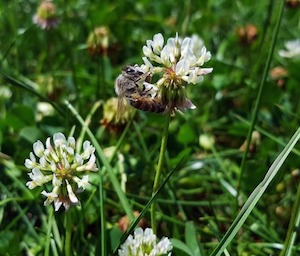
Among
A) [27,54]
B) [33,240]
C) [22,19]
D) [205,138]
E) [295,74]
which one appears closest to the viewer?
[33,240]

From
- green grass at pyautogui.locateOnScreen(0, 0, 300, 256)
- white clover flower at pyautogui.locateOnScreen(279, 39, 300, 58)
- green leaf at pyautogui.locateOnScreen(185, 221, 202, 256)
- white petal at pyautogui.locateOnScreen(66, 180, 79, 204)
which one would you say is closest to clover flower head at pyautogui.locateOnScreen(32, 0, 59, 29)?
green grass at pyautogui.locateOnScreen(0, 0, 300, 256)

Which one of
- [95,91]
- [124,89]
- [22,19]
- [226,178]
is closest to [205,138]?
[226,178]

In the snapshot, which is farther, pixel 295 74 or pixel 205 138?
pixel 295 74

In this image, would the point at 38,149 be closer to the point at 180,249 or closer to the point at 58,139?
the point at 58,139

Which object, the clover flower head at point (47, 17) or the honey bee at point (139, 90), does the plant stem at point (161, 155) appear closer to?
the honey bee at point (139, 90)

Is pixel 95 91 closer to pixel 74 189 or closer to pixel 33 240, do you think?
pixel 33 240
